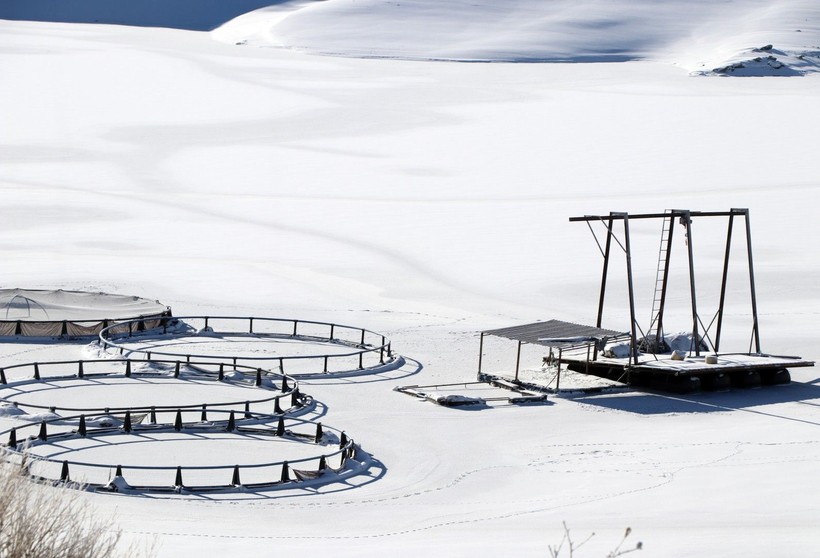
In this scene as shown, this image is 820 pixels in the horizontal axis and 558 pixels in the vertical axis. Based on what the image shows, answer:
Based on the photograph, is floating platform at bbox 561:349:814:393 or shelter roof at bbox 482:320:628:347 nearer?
shelter roof at bbox 482:320:628:347

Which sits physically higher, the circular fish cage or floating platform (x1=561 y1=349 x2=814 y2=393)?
floating platform (x1=561 y1=349 x2=814 y2=393)

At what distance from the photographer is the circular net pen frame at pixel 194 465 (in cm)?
1436

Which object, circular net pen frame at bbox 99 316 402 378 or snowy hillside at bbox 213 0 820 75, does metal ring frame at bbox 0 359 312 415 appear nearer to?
circular net pen frame at bbox 99 316 402 378

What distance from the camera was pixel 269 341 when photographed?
26703mm

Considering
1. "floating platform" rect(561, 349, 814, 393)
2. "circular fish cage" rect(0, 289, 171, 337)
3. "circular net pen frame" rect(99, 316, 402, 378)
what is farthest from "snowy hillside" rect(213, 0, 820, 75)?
"floating platform" rect(561, 349, 814, 393)

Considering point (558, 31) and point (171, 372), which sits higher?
point (558, 31)

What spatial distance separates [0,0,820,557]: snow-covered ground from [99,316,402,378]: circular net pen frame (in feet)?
2.72

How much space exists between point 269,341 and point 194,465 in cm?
1100

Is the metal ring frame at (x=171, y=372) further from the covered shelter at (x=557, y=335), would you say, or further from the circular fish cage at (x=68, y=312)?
the covered shelter at (x=557, y=335)

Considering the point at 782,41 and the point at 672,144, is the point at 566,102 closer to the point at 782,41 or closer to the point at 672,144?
the point at 672,144

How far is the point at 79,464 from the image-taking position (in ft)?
46.9

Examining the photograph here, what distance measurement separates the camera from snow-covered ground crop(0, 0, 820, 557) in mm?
13789

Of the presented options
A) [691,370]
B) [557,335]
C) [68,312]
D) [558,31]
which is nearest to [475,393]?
[557,335]

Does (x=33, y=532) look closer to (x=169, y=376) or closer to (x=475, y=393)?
(x=169, y=376)
